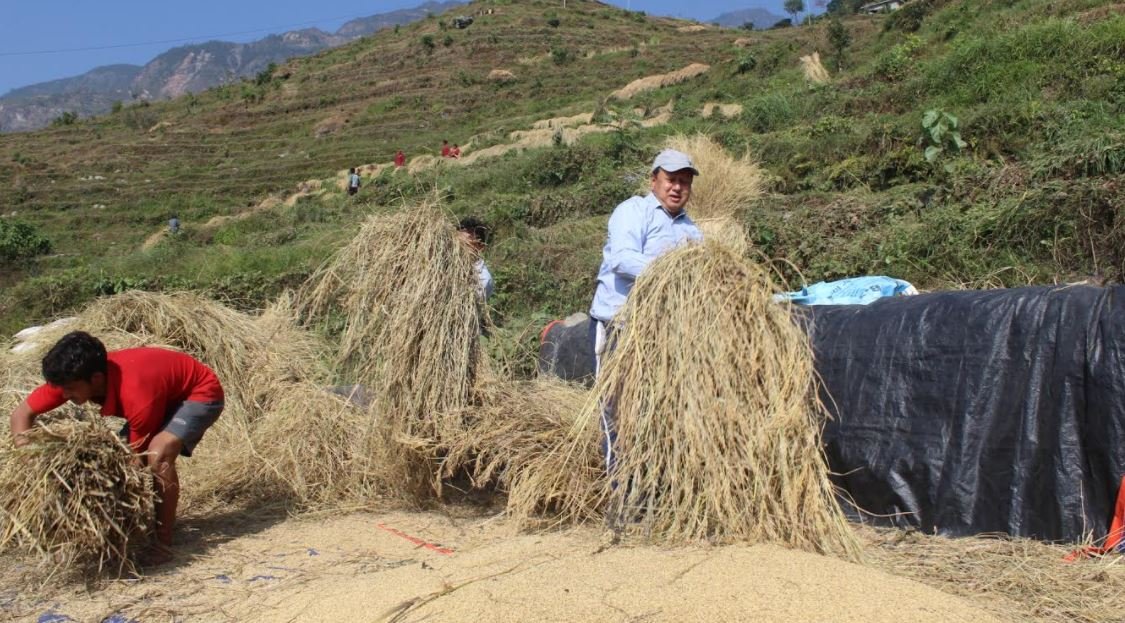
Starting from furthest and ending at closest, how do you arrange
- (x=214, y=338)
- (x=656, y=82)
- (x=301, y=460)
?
(x=656, y=82)
(x=214, y=338)
(x=301, y=460)

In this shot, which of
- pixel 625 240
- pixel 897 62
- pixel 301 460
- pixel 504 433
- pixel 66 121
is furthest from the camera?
pixel 66 121

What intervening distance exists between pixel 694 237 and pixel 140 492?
2499 mm

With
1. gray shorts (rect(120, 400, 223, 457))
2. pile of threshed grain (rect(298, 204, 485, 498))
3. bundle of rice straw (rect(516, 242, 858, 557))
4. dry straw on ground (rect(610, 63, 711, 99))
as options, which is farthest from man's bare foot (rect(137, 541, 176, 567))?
dry straw on ground (rect(610, 63, 711, 99))

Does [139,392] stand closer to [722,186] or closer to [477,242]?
[477,242]

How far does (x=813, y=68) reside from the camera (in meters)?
20.1

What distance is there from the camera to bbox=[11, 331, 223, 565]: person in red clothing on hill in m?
3.46

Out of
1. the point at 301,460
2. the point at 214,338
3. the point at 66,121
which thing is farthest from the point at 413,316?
the point at 66,121

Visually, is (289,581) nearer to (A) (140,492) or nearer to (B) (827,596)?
(A) (140,492)

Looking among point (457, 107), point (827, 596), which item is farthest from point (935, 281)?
point (457, 107)

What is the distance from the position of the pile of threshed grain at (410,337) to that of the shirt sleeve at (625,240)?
110cm

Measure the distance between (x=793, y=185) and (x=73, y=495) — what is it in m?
8.55

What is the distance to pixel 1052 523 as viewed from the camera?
3238mm

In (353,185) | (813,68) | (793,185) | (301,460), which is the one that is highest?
(813,68)

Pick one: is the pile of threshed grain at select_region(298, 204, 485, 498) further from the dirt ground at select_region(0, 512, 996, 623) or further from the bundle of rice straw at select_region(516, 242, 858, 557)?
the bundle of rice straw at select_region(516, 242, 858, 557)
